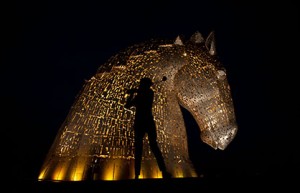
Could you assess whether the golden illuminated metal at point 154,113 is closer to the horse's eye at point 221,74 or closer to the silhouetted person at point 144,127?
the horse's eye at point 221,74

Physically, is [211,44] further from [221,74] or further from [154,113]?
Result: [154,113]

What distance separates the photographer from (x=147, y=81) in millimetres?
3844

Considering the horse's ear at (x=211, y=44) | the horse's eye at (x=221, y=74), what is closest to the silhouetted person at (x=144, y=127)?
the horse's eye at (x=221, y=74)

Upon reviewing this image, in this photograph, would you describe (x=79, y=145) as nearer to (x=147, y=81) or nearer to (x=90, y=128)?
(x=90, y=128)

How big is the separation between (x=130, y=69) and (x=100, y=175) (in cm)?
215

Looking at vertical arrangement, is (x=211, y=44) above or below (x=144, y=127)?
above

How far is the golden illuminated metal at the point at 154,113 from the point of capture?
3.67 metres

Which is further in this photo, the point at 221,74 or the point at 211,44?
the point at 211,44

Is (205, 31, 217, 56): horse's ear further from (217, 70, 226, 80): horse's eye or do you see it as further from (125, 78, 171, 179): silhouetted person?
(125, 78, 171, 179): silhouetted person

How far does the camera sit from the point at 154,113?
439cm

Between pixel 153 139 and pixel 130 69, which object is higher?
pixel 130 69

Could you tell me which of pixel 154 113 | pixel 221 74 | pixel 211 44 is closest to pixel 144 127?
pixel 154 113

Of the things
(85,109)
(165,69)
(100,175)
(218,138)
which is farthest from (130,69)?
(218,138)

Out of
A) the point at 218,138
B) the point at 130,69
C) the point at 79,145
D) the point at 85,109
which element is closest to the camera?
the point at 79,145
